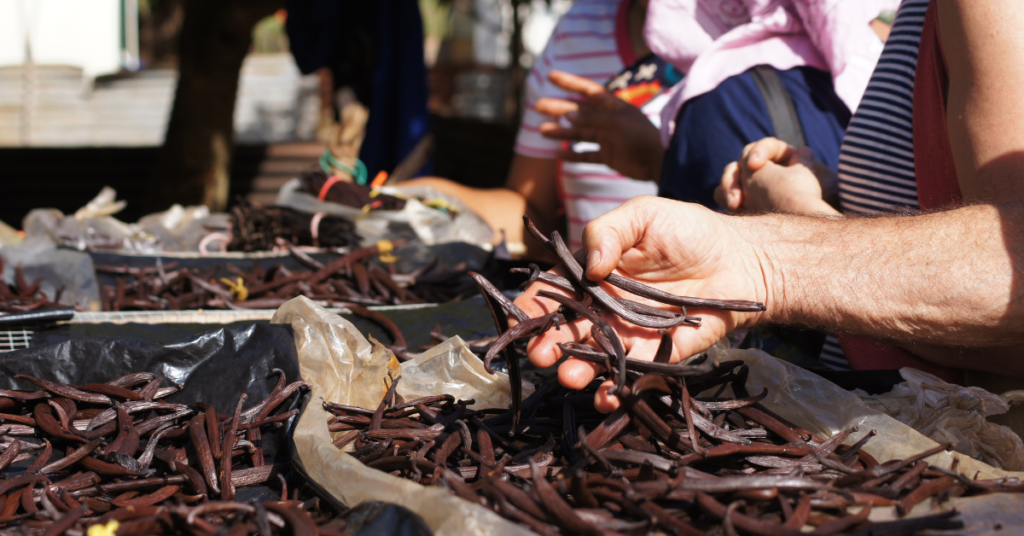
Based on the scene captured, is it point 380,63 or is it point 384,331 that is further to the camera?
point 380,63

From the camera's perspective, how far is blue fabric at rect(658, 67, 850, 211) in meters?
2.27

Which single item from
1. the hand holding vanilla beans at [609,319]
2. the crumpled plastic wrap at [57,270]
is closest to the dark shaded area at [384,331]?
the crumpled plastic wrap at [57,270]

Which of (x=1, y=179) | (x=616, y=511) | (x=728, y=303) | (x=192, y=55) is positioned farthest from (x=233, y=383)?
(x=1, y=179)

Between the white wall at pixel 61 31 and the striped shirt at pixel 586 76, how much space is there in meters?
13.0

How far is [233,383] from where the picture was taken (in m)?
→ 1.45

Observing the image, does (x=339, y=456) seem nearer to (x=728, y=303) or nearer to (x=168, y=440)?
(x=168, y=440)

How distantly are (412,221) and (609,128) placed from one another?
958 millimetres

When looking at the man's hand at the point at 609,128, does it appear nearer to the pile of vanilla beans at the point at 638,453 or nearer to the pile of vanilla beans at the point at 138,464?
the pile of vanilla beans at the point at 638,453

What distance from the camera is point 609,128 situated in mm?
2656

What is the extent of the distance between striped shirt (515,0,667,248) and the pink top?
1.74 feet

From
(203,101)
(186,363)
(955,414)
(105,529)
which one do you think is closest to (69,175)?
(203,101)

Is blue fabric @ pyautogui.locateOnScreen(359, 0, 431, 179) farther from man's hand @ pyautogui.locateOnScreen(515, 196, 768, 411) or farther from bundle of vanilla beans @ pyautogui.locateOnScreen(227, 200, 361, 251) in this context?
man's hand @ pyautogui.locateOnScreen(515, 196, 768, 411)

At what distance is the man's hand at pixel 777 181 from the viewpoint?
181 cm

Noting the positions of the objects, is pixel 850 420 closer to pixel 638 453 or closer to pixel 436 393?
pixel 638 453
